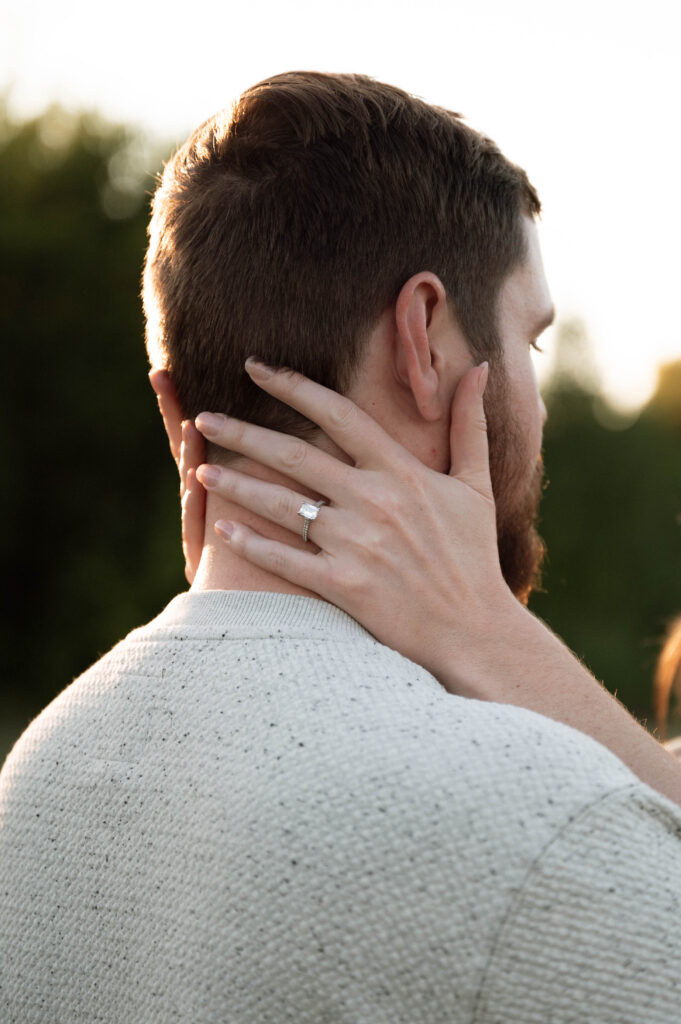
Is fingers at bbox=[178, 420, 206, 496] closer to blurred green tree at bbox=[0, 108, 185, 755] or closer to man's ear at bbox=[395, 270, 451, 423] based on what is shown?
man's ear at bbox=[395, 270, 451, 423]

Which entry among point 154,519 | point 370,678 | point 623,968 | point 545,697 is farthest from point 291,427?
point 154,519

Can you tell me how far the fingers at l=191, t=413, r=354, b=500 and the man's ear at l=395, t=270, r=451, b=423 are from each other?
0.18 m

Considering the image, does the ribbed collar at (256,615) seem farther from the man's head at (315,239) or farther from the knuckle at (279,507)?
the man's head at (315,239)

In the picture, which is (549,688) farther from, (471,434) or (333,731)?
(333,731)

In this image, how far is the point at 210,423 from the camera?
5.57ft

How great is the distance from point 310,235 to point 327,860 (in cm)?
101

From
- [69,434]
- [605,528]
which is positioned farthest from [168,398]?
[605,528]

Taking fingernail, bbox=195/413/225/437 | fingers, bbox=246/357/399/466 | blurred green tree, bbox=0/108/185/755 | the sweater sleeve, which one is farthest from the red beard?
blurred green tree, bbox=0/108/185/755

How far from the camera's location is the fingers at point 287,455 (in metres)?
1.65

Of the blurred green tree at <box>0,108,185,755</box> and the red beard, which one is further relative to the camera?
the blurred green tree at <box>0,108,185,755</box>

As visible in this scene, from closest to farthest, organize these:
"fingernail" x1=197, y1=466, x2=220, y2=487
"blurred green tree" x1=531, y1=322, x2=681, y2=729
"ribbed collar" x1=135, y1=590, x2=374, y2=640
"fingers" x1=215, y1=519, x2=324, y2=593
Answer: "ribbed collar" x1=135, y1=590, x2=374, y2=640, "fingers" x1=215, y1=519, x2=324, y2=593, "fingernail" x1=197, y1=466, x2=220, y2=487, "blurred green tree" x1=531, y1=322, x2=681, y2=729

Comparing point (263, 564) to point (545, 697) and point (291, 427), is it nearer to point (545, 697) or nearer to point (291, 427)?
point (291, 427)

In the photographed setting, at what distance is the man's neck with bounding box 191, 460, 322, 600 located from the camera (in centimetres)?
161

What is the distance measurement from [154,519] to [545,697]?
8.83 m
